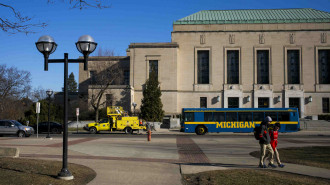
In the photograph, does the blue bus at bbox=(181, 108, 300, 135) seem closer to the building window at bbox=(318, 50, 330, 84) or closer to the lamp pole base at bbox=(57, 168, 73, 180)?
the lamp pole base at bbox=(57, 168, 73, 180)

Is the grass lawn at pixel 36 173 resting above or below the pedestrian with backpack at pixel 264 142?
below

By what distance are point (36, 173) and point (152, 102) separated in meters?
39.0

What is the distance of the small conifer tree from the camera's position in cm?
4759

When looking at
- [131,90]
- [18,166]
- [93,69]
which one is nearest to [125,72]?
[93,69]

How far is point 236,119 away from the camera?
31.5 m

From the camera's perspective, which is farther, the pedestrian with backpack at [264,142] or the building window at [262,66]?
the building window at [262,66]

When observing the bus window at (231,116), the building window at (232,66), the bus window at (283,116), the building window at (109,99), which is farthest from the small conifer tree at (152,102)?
the bus window at (283,116)

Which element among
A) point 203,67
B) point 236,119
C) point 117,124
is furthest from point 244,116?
point 203,67

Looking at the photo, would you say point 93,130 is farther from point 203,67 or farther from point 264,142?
point 203,67

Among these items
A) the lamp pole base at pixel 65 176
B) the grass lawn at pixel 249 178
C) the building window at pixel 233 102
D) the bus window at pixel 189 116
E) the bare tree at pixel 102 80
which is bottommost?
the grass lawn at pixel 249 178

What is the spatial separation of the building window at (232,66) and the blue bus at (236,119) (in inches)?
901

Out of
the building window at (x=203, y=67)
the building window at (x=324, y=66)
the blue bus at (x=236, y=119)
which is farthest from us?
the building window at (x=203, y=67)

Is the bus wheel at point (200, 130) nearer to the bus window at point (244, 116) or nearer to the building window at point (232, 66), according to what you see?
the bus window at point (244, 116)

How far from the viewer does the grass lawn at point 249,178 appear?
8.08 meters
